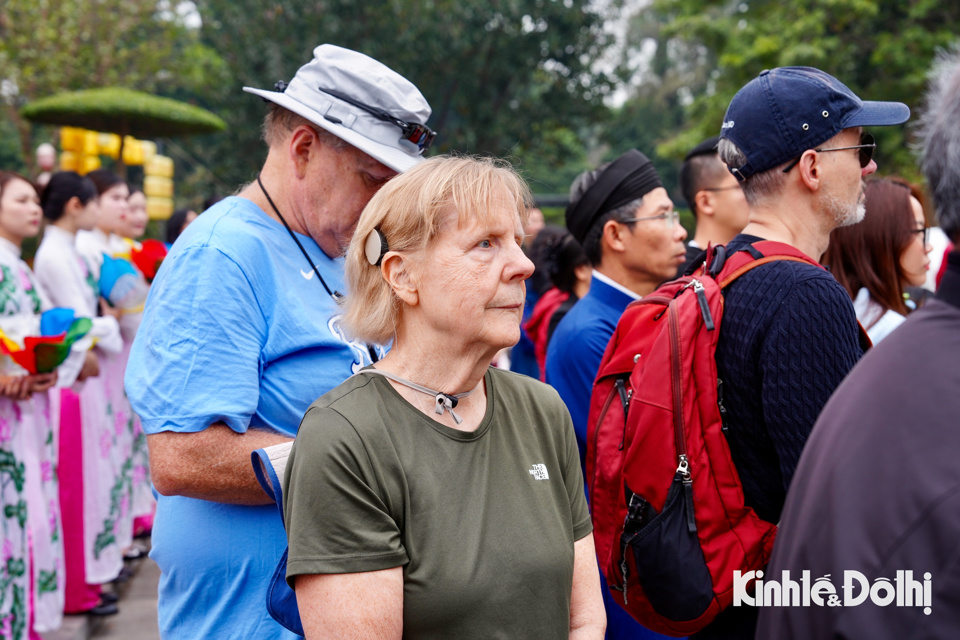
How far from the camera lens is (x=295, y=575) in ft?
5.02

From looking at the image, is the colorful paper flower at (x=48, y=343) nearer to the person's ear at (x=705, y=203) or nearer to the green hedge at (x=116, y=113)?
the person's ear at (x=705, y=203)

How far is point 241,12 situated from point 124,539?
13466 mm

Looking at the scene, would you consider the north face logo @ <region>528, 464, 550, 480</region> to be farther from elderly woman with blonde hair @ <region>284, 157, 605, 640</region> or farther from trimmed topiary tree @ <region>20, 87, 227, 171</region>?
trimmed topiary tree @ <region>20, 87, 227, 171</region>

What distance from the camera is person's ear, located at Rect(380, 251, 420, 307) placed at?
5.90 ft

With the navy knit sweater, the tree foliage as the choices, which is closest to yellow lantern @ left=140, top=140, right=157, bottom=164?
the tree foliage

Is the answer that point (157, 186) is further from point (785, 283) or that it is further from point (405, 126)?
point (785, 283)

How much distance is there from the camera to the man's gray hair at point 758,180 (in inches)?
87.7

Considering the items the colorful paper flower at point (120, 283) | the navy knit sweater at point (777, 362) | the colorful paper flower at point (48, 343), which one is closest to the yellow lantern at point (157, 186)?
the colorful paper flower at point (120, 283)

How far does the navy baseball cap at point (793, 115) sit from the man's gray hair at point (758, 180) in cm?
2

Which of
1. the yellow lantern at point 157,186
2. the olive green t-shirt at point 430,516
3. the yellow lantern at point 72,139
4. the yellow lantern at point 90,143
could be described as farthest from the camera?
the yellow lantern at point 157,186

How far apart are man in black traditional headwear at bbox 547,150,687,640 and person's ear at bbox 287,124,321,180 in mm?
Answer: 1396

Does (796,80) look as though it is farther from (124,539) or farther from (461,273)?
(124,539)

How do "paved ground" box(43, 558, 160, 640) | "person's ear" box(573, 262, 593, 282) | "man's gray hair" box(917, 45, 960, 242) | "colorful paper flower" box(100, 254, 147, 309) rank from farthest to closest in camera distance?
"colorful paper flower" box(100, 254, 147, 309) < "person's ear" box(573, 262, 593, 282) < "paved ground" box(43, 558, 160, 640) < "man's gray hair" box(917, 45, 960, 242)

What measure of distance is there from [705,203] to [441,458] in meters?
2.74
